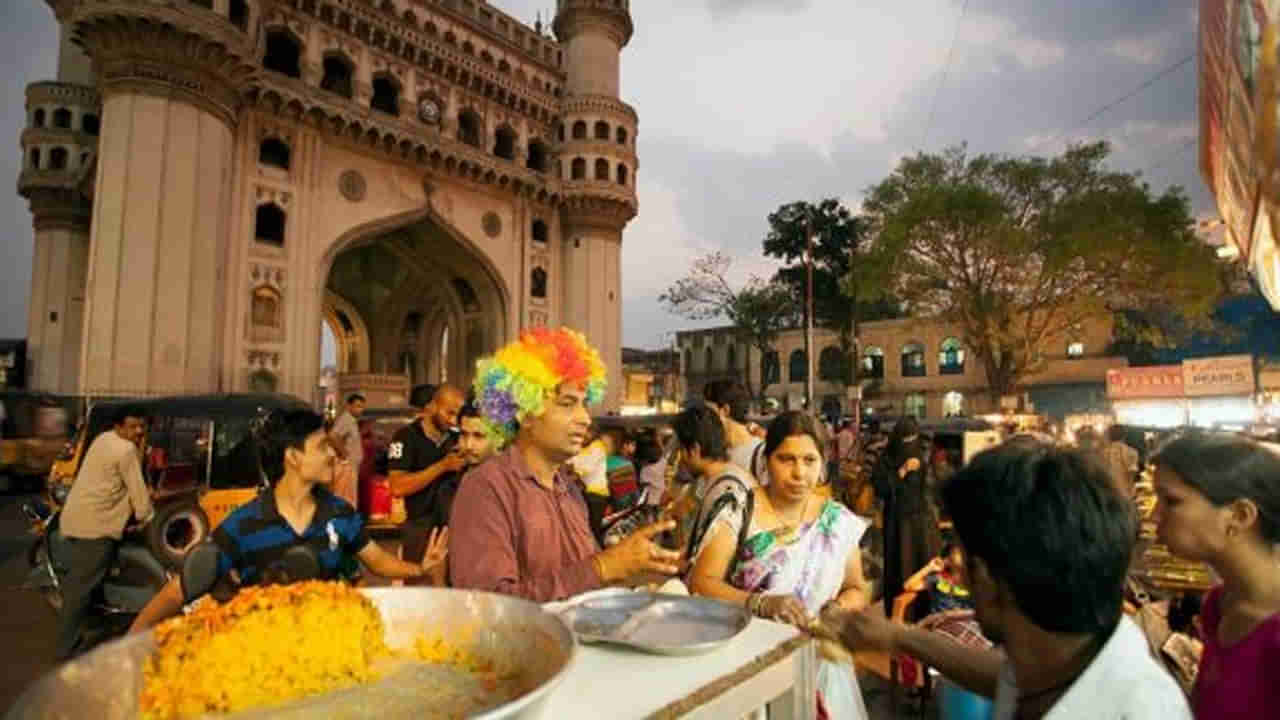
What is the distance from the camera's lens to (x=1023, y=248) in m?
21.8

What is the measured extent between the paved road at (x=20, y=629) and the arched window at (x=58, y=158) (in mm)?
21644

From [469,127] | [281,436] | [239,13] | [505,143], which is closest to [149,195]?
[239,13]

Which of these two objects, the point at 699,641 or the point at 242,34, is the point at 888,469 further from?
the point at 242,34

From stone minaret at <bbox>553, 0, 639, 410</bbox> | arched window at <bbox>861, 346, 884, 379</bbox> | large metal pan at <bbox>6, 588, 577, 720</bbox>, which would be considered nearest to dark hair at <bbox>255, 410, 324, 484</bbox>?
large metal pan at <bbox>6, 588, 577, 720</bbox>

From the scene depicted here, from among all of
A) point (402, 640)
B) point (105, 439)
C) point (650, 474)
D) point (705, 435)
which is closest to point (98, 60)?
point (105, 439)

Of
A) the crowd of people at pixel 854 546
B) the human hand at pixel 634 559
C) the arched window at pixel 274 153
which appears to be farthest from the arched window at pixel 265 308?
the human hand at pixel 634 559

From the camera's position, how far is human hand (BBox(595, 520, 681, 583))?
6.95 ft

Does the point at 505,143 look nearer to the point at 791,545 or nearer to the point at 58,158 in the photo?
the point at 58,158

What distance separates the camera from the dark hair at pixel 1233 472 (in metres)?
1.99

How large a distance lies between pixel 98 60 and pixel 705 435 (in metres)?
Result: 21.0

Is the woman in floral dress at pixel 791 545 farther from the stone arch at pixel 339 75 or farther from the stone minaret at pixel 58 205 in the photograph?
the stone minaret at pixel 58 205

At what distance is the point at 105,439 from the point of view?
5152mm

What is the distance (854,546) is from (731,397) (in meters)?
3.12

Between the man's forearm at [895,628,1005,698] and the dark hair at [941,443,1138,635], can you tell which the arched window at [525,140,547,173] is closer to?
the man's forearm at [895,628,1005,698]
